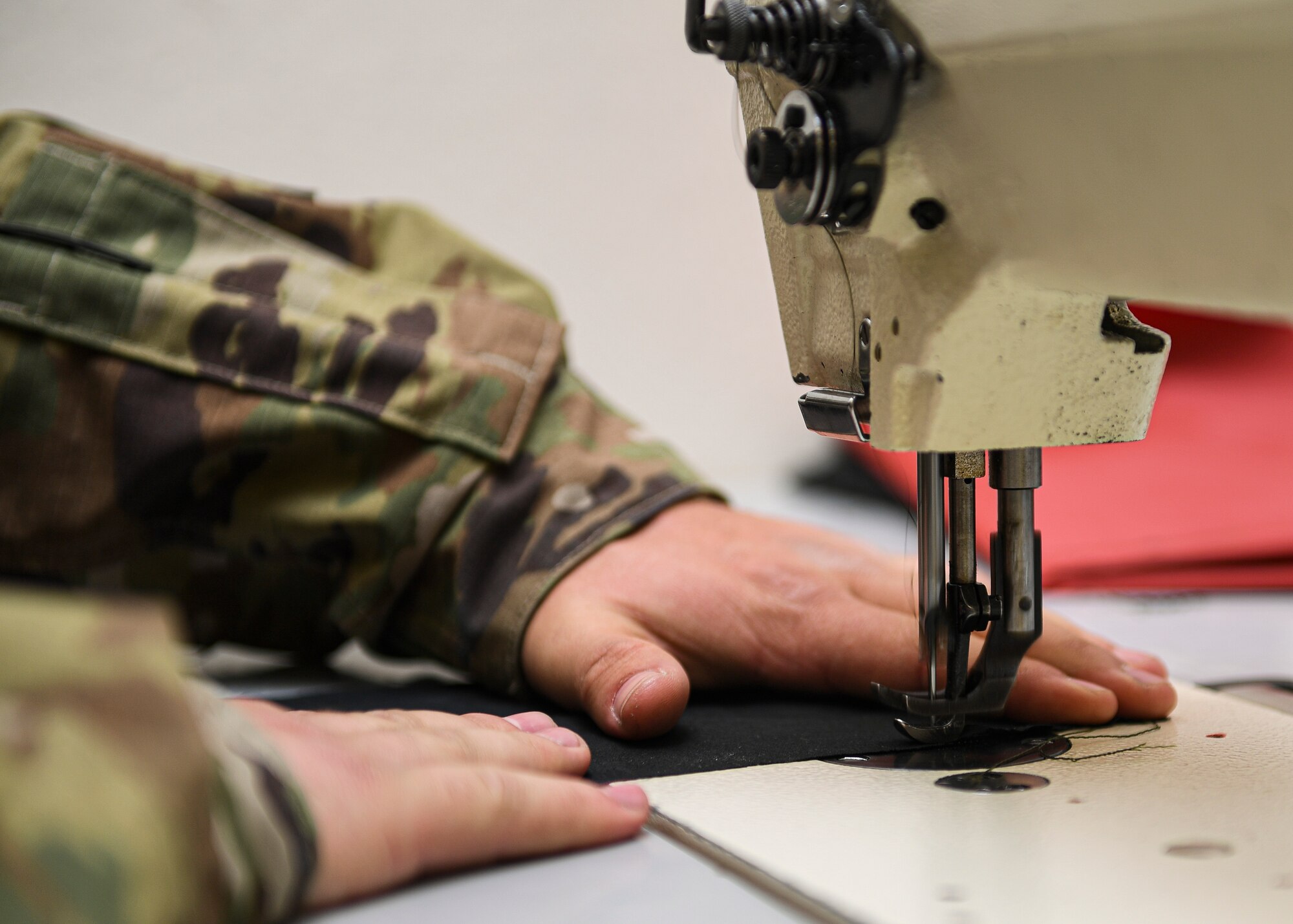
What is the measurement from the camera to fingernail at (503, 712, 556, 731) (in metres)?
0.61

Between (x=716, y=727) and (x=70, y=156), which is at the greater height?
(x=70, y=156)

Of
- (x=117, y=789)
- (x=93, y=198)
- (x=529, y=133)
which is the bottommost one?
(x=117, y=789)

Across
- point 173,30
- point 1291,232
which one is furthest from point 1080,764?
point 173,30

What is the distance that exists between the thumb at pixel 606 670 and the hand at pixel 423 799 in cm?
10

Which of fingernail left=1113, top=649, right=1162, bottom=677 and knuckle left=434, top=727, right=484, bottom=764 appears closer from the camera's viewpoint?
knuckle left=434, top=727, right=484, bottom=764

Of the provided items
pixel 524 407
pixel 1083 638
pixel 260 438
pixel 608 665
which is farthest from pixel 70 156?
pixel 1083 638

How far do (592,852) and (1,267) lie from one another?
585 millimetres

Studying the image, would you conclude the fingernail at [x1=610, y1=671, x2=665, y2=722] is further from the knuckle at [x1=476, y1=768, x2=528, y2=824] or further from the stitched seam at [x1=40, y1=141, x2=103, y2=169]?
the stitched seam at [x1=40, y1=141, x2=103, y2=169]

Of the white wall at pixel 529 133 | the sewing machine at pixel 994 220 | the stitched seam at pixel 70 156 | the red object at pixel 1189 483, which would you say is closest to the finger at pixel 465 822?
the sewing machine at pixel 994 220

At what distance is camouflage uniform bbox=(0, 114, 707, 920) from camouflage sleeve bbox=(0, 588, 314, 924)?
0.42 meters

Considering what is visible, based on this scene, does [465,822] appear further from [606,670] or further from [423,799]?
[606,670]

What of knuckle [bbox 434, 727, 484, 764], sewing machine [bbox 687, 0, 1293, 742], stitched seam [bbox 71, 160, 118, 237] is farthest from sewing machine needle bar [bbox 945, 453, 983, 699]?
stitched seam [bbox 71, 160, 118, 237]

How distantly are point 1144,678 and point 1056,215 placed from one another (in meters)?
0.33

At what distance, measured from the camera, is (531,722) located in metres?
0.62
